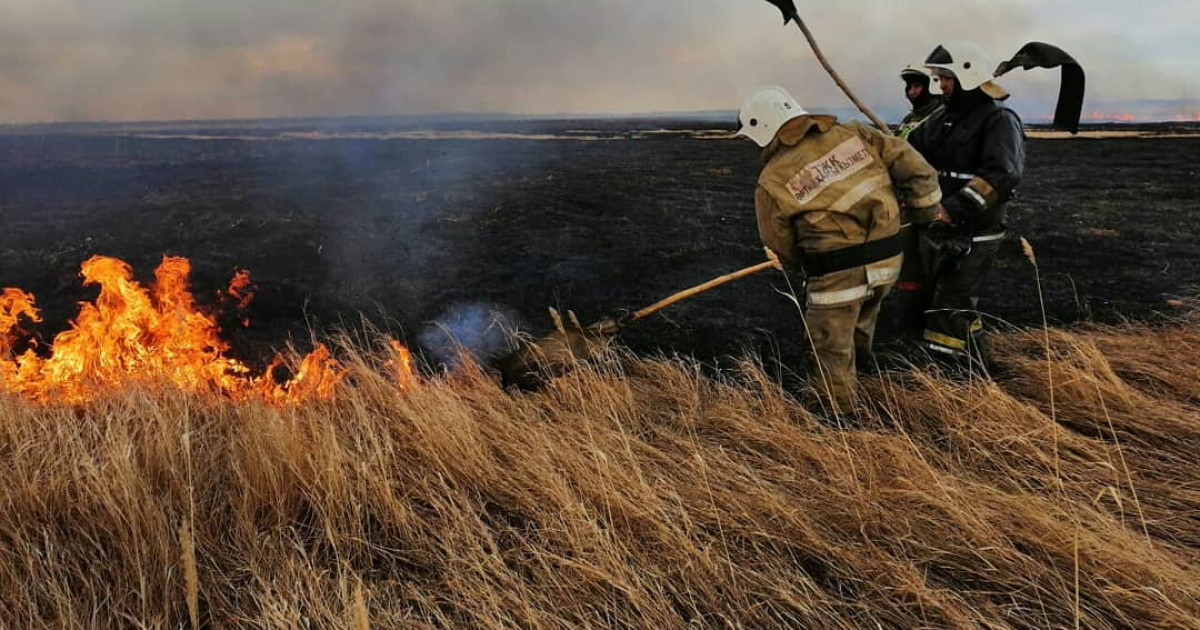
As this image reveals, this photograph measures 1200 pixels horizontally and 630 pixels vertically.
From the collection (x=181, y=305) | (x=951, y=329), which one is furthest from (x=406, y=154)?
(x=951, y=329)

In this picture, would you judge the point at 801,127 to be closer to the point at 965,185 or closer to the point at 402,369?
the point at 965,185

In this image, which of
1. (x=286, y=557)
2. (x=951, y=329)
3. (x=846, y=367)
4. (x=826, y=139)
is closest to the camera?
(x=286, y=557)

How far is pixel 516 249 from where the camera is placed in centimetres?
886

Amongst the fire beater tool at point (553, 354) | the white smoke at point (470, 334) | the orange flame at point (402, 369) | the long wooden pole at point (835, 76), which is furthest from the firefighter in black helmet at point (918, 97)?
the orange flame at point (402, 369)

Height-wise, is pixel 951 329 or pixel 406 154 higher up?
pixel 406 154

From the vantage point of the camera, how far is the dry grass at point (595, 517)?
211 centimetres

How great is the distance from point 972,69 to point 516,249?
6023mm

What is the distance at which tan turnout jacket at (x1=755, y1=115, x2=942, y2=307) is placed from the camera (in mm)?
3291

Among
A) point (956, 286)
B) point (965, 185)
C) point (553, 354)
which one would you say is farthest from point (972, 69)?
point (553, 354)

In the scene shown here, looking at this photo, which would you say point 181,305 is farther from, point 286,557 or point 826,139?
point 826,139

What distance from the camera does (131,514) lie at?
2.37 metres

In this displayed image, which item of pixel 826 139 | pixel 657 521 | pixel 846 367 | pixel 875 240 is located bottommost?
pixel 657 521

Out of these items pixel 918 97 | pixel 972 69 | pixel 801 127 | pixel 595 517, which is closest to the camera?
pixel 595 517

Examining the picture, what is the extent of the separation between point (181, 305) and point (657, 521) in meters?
4.84
